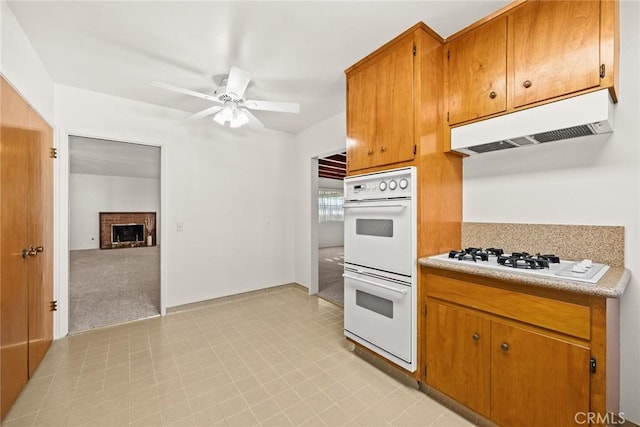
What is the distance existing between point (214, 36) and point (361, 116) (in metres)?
1.26

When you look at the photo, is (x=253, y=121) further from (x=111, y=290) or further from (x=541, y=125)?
(x=111, y=290)

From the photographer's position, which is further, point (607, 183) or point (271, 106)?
point (271, 106)

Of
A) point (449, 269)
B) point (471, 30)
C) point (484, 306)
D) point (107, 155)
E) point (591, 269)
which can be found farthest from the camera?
point (107, 155)

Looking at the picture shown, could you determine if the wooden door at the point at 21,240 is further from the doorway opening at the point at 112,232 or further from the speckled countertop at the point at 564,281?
the speckled countertop at the point at 564,281

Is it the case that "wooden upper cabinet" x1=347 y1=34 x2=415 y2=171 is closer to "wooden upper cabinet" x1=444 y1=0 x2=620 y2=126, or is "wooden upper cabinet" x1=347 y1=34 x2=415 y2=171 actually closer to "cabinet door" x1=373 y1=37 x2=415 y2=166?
"cabinet door" x1=373 y1=37 x2=415 y2=166

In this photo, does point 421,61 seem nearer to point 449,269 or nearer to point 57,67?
point 449,269

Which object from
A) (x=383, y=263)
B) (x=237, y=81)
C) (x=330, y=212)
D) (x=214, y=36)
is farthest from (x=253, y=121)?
(x=330, y=212)

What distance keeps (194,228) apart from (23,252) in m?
1.65

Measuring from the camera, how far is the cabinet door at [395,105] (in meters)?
1.87

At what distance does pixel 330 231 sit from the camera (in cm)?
986

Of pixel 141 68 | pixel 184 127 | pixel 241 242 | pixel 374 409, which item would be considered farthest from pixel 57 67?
pixel 374 409

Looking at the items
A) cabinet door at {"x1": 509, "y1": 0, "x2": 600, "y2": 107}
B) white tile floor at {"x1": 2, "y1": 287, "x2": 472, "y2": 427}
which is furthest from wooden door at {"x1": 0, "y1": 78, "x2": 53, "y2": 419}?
cabinet door at {"x1": 509, "y1": 0, "x2": 600, "y2": 107}

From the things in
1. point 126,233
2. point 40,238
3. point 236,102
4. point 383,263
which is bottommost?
point 126,233

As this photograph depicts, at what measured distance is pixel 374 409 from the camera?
5.55 ft
